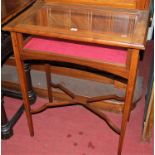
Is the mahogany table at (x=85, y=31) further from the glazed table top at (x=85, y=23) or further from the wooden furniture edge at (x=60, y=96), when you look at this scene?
the wooden furniture edge at (x=60, y=96)

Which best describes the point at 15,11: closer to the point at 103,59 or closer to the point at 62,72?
the point at 103,59

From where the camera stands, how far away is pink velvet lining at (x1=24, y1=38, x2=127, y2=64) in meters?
1.17

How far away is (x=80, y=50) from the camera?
123 centimetres

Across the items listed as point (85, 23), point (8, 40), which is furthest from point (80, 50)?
point (8, 40)

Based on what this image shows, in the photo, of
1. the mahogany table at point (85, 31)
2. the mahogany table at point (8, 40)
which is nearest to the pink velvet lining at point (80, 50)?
the mahogany table at point (85, 31)

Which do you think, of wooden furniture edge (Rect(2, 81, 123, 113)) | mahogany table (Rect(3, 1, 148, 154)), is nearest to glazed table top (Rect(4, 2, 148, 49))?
mahogany table (Rect(3, 1, 148, 154))

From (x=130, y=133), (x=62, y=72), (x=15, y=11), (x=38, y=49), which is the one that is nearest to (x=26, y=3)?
(x=15, y=11)

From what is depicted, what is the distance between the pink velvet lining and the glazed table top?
0.33 feet

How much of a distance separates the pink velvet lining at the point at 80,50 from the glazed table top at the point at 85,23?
0.33 feet

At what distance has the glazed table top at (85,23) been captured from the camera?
1031 mm

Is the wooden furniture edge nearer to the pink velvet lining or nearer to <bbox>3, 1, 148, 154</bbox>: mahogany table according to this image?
<bbox>3, 1, 148, 154</bbox>: mahogany table

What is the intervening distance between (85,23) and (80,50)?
159 millimetres

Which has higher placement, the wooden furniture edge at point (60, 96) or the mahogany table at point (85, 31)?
the mahogany table at point (85, 31)

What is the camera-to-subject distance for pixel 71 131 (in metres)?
1.71
